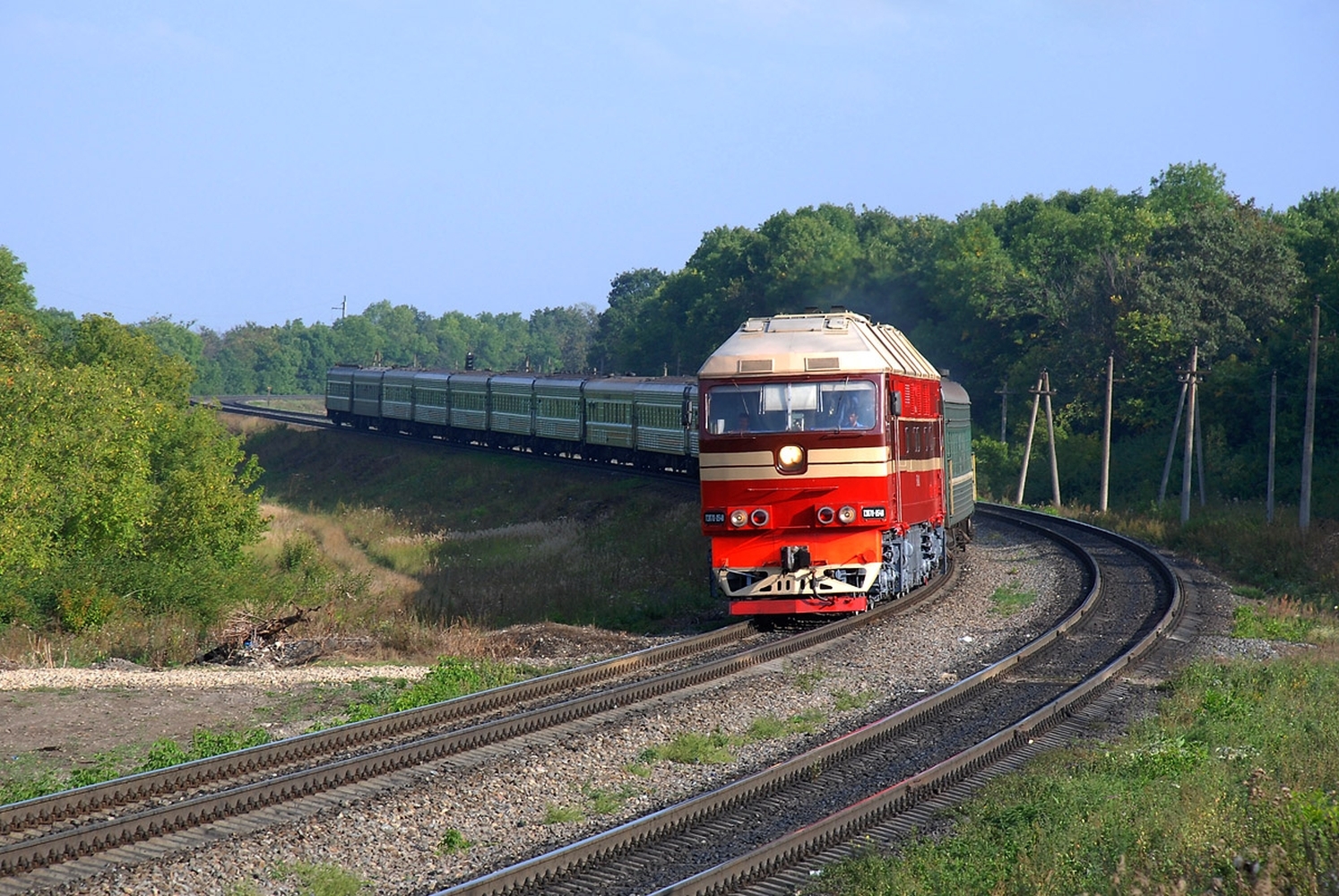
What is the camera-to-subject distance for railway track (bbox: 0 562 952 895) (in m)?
8.84

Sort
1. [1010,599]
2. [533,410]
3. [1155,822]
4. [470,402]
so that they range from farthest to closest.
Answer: [470,402] < [533,410] < [1010,599] < [1155,822]

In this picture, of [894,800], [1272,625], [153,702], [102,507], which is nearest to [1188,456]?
[1272,625]

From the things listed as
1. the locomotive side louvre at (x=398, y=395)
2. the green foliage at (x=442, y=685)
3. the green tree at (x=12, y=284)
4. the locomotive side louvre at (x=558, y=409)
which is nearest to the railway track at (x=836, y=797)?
the green foliage at (x=442, y=685)

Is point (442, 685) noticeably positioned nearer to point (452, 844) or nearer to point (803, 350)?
point (452, 844)

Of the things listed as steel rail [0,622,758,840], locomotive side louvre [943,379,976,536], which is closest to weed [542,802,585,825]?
steel rail [0,622,758,840]

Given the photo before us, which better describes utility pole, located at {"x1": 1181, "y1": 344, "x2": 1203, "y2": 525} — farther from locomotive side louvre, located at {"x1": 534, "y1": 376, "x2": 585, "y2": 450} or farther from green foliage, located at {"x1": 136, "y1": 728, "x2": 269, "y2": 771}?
green foliage, located at {"x1": 136, "y1": 728, "x2": 269, "y2": 771}

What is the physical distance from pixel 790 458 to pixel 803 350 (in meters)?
1.45

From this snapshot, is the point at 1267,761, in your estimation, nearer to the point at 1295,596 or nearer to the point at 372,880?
the point at 372,880

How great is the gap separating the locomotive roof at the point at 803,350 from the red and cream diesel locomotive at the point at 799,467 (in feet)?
0.07

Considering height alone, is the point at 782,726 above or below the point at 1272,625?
above

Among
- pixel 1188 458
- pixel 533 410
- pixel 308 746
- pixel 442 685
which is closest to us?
pixel 308 746

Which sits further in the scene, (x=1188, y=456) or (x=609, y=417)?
(x=609, y=417)

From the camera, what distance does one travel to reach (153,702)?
45.5ft

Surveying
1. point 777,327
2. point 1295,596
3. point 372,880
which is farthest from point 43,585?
point 1295,596
